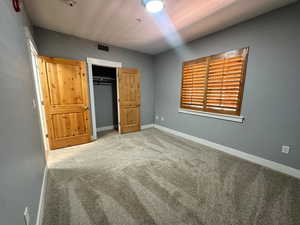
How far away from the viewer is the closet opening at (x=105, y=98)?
13.3 feet

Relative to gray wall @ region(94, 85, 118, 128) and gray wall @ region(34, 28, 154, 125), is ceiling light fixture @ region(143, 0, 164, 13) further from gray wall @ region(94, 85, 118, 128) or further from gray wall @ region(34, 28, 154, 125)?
gray wall @ region(94, 85, 118, 128)

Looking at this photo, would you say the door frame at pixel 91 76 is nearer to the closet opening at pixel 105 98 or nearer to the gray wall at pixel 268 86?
the closet opening at pixel 105 98

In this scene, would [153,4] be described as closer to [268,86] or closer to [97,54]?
[97,54]

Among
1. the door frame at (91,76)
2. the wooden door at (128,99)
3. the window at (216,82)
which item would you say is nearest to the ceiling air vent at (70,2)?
the door frame at (91,76)

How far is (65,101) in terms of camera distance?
2807 mm

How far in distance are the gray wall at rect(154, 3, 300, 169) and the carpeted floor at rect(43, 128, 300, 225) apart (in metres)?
0.41

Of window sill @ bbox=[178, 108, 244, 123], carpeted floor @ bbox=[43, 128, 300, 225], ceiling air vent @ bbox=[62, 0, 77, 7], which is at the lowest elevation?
carpeted floor @ bbox=[43, 128, 300, 225]

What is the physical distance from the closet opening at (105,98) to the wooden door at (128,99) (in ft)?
1.89

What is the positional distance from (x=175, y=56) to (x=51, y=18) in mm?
2912

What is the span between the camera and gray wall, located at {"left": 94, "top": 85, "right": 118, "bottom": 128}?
4121 mm

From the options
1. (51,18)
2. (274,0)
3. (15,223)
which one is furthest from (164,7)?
(15,223)

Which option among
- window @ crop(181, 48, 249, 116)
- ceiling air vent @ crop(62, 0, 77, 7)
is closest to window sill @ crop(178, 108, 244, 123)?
window @ crop(181, 48, 249, 116)

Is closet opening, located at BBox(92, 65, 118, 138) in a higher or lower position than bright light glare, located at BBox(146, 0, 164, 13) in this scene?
lower

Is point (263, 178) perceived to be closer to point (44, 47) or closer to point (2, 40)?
point (2, 40)
